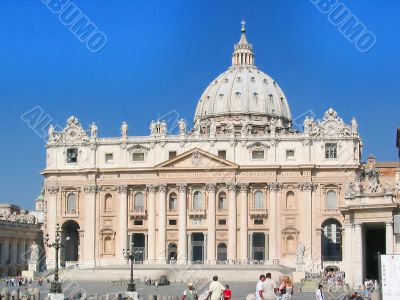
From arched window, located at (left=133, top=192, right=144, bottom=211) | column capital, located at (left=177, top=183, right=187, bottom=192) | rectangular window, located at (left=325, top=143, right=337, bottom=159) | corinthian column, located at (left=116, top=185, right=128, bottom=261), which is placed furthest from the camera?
arched window, located at (left=133, top=192, right=144, bottom=211)

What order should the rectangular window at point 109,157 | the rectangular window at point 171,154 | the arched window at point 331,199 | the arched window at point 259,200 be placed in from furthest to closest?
the rectangular window at point 109,157 < the rectangular window at point 171,154 < the arched window at point 259,200 < the arched window at point 331,199

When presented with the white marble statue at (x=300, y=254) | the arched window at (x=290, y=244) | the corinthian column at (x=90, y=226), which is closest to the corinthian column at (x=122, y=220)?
the corinthian column at (x=90, y=226)

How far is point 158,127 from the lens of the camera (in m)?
92.7

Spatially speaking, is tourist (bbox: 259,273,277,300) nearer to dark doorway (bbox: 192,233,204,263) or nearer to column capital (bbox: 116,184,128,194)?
dark doorway (bbox: 192,233,204,263)

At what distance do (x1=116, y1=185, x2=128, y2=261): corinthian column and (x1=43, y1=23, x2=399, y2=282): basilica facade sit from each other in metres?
0.11

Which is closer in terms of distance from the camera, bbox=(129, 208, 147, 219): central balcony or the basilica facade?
the basilica facade

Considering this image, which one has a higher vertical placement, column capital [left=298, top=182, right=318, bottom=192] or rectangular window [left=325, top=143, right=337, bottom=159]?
rectangular window [left=325, top=143, right=337, bottom=159]

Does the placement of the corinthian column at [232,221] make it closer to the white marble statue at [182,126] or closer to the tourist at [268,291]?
the white marble statue at [182,126]

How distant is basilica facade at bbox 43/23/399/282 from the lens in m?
88.2

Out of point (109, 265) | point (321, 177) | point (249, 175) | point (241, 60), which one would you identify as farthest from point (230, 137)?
point (241, 60)

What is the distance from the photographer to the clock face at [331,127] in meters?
89.1

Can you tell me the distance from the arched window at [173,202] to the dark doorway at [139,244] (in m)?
4.27

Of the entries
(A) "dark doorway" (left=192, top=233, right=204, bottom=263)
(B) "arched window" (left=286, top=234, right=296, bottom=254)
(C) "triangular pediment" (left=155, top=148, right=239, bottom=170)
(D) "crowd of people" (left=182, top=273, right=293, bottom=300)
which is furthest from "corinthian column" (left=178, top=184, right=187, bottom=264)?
(D) "crowd of people" (left=182, top=273, right=293, bottom=300)

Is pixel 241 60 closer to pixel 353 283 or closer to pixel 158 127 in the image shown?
pixel 158 127
